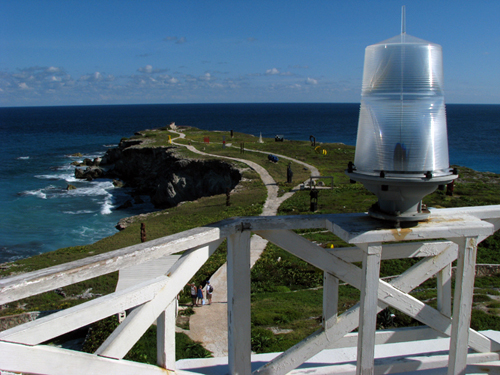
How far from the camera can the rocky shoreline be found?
45.0 m

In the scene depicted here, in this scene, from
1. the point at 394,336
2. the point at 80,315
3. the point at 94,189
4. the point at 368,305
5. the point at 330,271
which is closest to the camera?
the point at 80,315

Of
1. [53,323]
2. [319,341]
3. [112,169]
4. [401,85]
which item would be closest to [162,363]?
[53,323]

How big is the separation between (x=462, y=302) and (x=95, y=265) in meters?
2.68

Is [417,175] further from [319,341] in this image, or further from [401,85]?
[319,341]

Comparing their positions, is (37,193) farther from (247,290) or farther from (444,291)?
(444,291)

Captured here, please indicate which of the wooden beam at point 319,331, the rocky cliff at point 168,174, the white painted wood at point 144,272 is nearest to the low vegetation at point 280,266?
the white painted wood at point 144,272

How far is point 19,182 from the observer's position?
212 ft

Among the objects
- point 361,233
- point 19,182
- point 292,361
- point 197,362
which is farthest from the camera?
point 19,182

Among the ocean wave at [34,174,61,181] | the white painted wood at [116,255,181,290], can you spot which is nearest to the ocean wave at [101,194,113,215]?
the ocean wave at [34,174,61,181]

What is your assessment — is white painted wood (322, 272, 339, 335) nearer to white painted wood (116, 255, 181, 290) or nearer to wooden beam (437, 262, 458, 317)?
wooden beam (437, 262, 458, 317)

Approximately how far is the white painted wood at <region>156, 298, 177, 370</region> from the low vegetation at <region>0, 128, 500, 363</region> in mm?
6797

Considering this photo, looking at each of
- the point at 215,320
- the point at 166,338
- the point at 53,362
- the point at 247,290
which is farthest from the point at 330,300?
the point at 215,320

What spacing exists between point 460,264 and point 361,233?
871 mm

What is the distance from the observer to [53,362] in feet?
7.91
